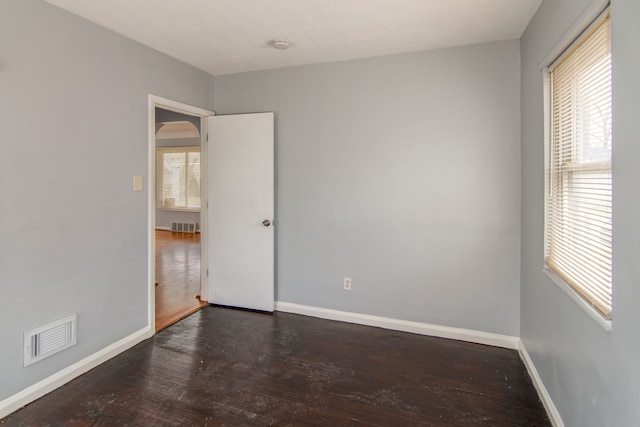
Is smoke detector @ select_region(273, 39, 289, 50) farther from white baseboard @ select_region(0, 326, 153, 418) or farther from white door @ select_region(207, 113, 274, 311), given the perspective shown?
white baseboard @ select_region(0, 326, 153, 418)

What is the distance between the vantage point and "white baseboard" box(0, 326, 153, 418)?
2.05m

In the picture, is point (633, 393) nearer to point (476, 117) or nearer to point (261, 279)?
point (476, 117)

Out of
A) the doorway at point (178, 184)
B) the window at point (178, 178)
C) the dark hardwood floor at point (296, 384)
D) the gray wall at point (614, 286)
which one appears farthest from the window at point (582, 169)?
the window at point (178, 178)

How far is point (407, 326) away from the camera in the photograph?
3.17 m

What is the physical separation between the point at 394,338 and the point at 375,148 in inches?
65.5

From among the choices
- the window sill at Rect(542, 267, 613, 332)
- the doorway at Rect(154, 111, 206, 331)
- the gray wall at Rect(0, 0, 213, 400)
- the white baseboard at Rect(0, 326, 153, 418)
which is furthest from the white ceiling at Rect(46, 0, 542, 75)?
the doorway at Rect(154, 111, 206, 331)

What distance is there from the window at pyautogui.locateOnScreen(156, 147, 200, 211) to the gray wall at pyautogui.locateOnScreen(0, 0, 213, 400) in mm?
5924

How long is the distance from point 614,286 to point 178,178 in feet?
29.5

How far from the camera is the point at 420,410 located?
2.08 m

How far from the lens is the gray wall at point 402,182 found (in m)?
2.85

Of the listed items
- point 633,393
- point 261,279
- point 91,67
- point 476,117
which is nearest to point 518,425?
point 633,393

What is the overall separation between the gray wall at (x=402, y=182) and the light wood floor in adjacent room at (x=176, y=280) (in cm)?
105

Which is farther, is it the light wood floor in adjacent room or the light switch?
the light wood floor in adjacent room

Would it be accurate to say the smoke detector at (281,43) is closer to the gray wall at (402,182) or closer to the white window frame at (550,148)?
the gray wall at (402,182)
